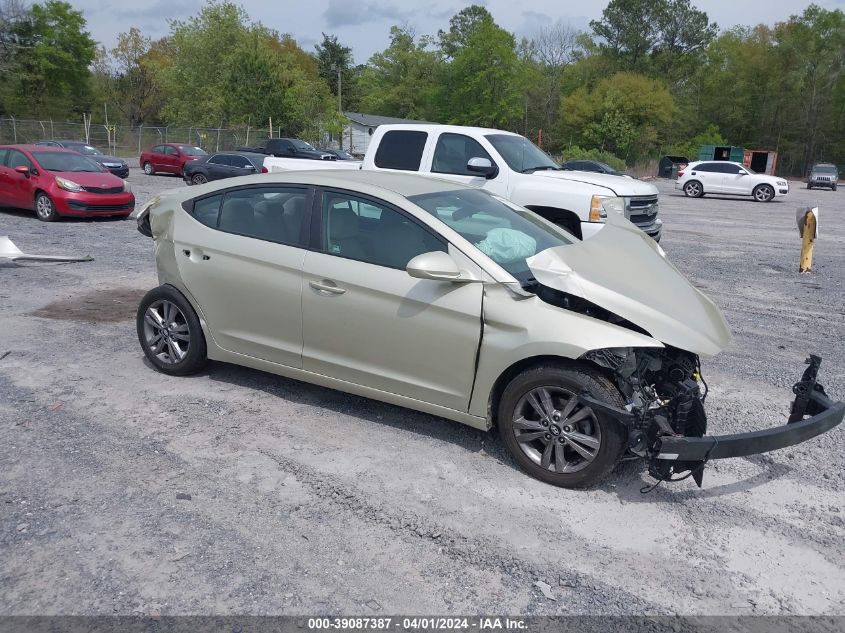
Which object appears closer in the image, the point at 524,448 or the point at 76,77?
the point at 524,448

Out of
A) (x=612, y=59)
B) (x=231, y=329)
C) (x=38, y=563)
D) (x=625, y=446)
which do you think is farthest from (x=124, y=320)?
(x=612, y=59)

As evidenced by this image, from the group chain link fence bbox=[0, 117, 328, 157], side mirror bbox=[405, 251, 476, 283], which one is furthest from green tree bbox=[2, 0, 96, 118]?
side mirror bbox=[405, 251, 476, 283]

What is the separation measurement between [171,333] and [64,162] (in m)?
11.4

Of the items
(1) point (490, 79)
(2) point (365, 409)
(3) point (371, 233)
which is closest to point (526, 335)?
(3) point (371, 233)

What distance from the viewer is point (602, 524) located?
3643 mm

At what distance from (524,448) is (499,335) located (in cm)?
67

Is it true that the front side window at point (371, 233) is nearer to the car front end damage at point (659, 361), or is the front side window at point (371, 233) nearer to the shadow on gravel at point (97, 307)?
the car front end damage at point (659, 361)

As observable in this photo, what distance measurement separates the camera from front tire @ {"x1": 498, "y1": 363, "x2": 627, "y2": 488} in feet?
12.3

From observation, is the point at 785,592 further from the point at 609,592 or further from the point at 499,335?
the point at 499,335

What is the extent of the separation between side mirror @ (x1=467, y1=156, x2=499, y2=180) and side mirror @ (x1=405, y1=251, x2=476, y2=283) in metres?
5.28

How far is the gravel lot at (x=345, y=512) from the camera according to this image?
3.07 m

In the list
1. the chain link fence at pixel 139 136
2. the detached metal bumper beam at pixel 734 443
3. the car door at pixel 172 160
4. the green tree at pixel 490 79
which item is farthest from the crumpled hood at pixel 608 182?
the green tree at pixel 490 79

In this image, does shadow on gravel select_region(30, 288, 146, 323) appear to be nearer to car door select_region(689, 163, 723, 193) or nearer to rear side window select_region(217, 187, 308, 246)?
rear side window select_region(217, 187, 308, 246)

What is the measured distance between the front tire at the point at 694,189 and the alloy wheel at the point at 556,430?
95.4ft
